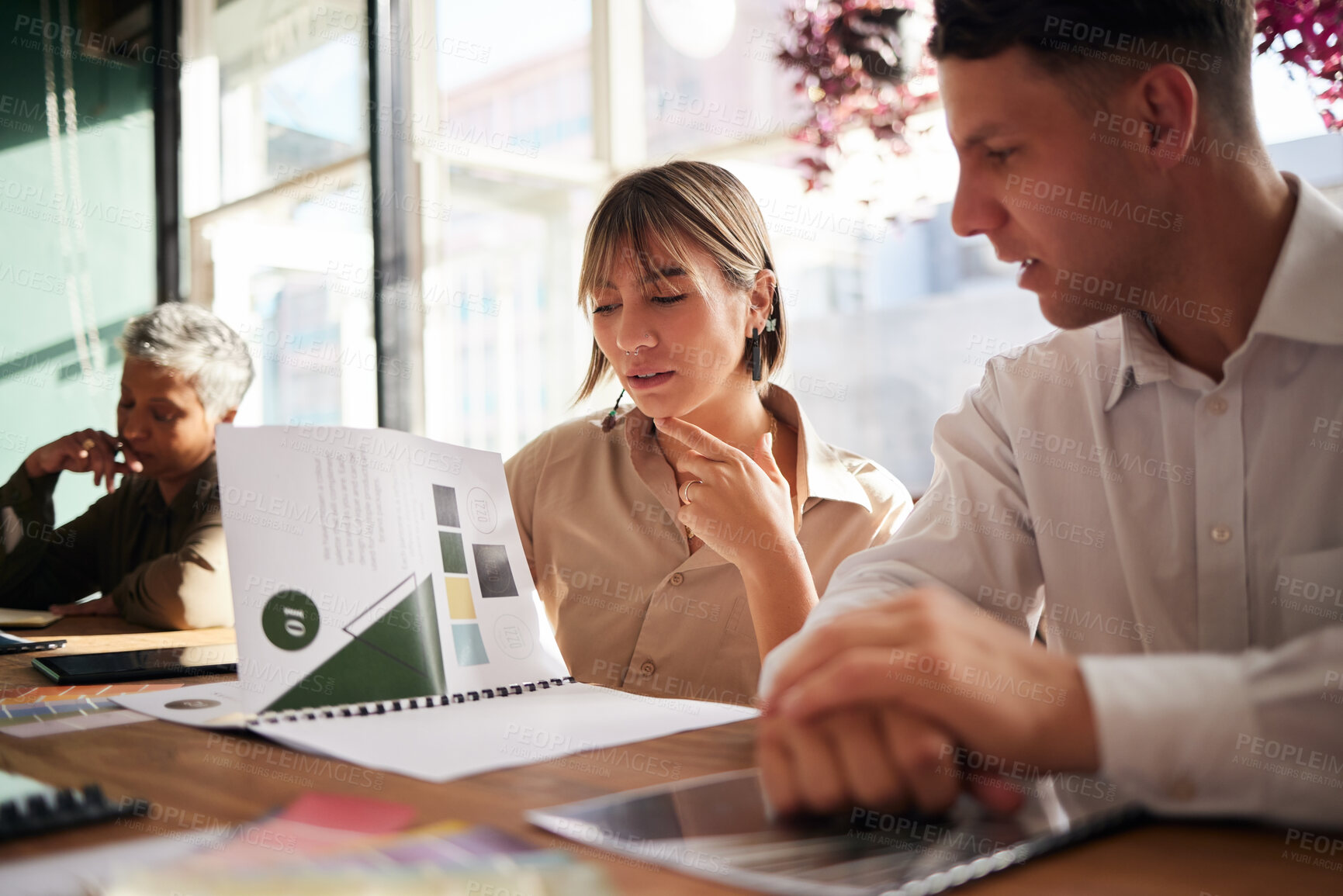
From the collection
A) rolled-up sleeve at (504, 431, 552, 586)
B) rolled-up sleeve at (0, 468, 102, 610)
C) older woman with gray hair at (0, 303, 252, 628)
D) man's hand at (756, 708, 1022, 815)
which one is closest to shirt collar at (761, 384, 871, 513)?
rolled-up sleeve at (504, 431, 552, 586)

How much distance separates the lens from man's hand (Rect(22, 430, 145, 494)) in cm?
213

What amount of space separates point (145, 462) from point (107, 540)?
285 mm

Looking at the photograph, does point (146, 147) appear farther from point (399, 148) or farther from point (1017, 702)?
point (1017, 702)

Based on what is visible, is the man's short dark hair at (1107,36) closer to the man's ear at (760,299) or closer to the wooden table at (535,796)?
the wooden table at (535,796)

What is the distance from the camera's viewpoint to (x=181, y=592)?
1688mm

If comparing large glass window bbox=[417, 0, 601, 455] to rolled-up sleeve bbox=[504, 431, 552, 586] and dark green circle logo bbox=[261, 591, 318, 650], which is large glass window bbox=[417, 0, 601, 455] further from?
dark green circle logo bbox=[261, 591, 318, 650]

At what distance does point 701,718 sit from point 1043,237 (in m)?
0.52

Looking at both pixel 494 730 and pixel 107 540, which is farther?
pixel 107 540

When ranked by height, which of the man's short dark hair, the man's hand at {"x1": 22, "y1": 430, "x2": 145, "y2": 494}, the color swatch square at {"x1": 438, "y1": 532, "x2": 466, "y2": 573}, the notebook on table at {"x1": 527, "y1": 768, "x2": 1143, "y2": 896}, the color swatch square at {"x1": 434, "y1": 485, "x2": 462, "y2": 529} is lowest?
the notebook on table at {"x1": 527, "y1": 768, "x2": 1143, "y2": 896}

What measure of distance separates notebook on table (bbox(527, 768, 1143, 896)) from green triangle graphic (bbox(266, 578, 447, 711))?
320 millimetres

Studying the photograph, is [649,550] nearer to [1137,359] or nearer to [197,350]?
[1137,359]

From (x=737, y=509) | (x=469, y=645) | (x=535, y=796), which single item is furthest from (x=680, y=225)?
(x=535, y=796)

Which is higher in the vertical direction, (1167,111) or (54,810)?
(1167,111)

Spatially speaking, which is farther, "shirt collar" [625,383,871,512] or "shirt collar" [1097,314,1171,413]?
"shirt collar" [625,383,871,512]
